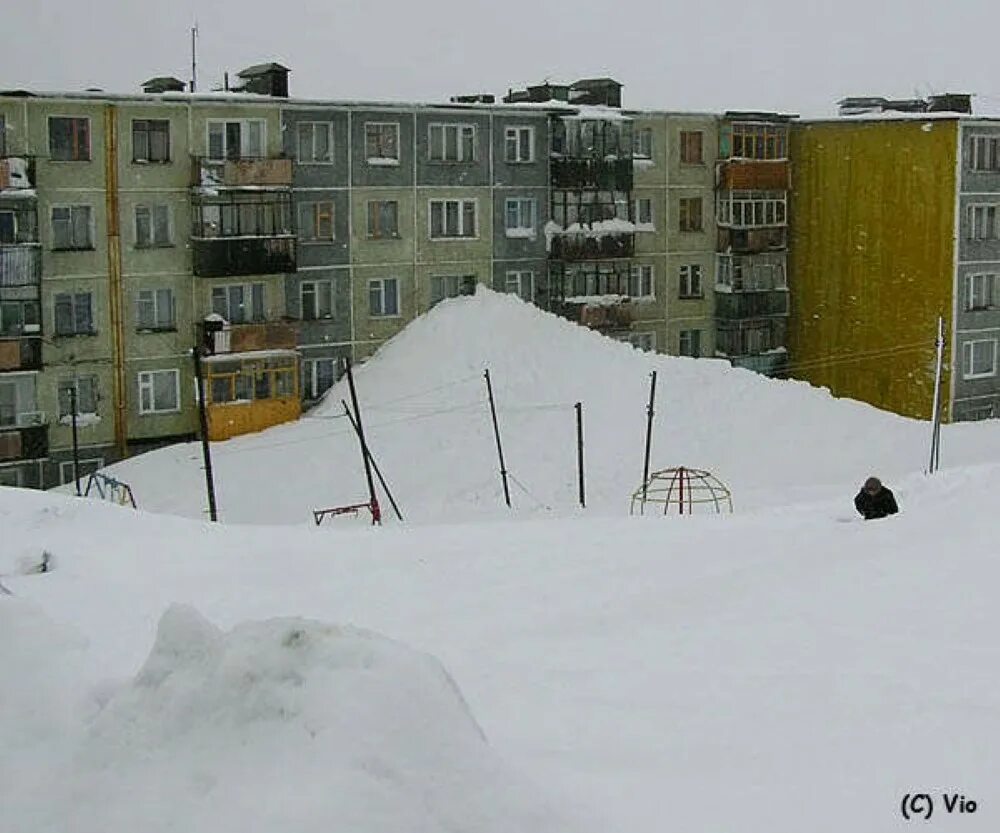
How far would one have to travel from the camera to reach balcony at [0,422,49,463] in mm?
40031

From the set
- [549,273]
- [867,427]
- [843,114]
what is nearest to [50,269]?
[549,273]

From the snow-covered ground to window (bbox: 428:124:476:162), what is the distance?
27421 millimetres

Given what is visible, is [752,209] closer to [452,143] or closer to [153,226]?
[452,143]

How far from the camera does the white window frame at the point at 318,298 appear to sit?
45.3 m

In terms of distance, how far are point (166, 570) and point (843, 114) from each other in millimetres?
43780

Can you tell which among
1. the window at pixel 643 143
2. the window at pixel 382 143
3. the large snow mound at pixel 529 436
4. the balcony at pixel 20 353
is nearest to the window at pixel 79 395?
the balcony at pixel 20 353

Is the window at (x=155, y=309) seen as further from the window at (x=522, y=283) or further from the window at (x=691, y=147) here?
the window at (x=691, y=147)

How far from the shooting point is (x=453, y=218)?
158 ft

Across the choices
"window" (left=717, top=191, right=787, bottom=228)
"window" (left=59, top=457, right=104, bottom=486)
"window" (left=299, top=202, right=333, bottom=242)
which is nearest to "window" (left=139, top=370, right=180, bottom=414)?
"window" (left=59, top=457, right=104, bottom=486)

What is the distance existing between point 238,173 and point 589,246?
40.3 ft

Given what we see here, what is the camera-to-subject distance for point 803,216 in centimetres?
5400

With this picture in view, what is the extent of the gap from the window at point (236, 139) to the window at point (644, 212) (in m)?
13.6

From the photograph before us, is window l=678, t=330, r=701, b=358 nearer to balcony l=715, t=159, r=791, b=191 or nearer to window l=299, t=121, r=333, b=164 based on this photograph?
balcony l=715, t=159, r=791, b=191

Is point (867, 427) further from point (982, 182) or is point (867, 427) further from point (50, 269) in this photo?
point (50, 269)
